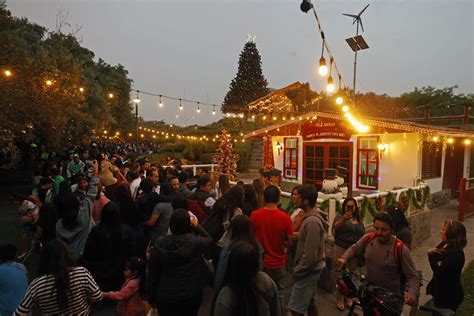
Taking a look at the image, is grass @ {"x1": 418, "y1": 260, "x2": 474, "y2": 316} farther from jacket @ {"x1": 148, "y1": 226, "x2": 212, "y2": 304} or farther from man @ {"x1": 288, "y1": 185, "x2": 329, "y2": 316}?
jacket @ {"x1": 148, "y1": 226, "x2": 212, "y2": 304}

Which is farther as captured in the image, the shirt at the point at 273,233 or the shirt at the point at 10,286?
the shirt at the point at 273,233

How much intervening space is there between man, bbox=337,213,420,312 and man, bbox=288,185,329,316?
300mm

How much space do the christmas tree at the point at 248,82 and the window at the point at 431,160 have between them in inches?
1157

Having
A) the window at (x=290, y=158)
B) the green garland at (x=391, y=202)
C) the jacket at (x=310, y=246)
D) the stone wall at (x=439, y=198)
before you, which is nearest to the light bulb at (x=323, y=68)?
the green garland at (x=391, y=202)

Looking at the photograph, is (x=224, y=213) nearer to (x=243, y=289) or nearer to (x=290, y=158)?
(x=243, y=289)

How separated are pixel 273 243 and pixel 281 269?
14.7 inches

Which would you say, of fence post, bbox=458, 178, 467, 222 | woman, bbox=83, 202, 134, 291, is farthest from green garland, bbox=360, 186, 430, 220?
woman, bbox=83, 202, 134, 291

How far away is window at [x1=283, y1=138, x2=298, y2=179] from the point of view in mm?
14188

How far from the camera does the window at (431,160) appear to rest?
38.1 ft

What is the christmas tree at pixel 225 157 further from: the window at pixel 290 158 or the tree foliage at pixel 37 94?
the tree foliage at pixel 37 94

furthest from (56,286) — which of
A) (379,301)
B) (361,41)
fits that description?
(361,41)

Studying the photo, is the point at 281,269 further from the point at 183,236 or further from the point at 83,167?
the point at 83,167

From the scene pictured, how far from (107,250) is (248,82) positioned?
39115 mm

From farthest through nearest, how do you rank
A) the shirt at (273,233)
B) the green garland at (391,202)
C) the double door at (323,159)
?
1. the double door at (323,159)
2. the green garland at (391,202)
3. the shirt at (273,233)
